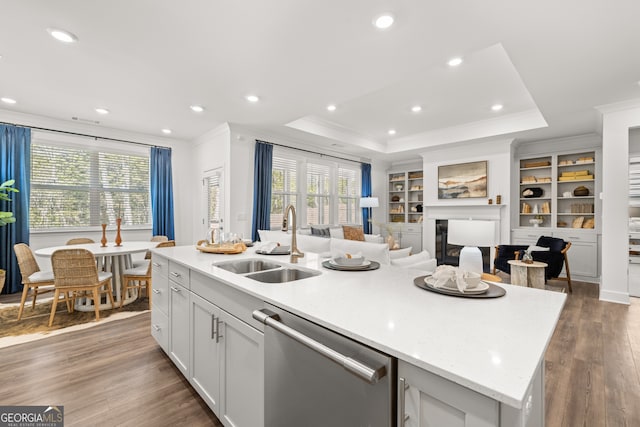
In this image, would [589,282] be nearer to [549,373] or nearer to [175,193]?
[549,373]

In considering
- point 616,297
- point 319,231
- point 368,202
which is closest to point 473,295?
point 616,297

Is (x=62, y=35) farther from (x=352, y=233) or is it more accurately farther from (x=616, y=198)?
(x=616, y=198)

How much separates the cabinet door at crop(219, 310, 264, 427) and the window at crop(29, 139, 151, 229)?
4894 millimetres

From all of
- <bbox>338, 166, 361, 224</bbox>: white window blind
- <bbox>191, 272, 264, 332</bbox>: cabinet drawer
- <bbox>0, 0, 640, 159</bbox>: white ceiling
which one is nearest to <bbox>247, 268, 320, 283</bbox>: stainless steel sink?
<bbox>191, 272, 264, 332</bbox>: cabinet drawer

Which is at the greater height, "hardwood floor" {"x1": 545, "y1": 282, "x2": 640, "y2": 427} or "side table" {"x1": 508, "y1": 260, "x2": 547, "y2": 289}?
"side table" {"x1": 508, "y1": 260, "x2": 547, "y2": 289}

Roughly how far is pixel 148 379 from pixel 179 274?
0.81m

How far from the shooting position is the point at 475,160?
591 centimetres

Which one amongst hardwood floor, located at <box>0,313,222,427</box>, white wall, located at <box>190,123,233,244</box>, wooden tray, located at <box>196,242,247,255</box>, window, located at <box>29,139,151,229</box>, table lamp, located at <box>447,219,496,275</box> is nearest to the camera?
hardwood floor, located at <box>0,313,222,427</box>

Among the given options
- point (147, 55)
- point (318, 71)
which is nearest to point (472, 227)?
point (318, 71)

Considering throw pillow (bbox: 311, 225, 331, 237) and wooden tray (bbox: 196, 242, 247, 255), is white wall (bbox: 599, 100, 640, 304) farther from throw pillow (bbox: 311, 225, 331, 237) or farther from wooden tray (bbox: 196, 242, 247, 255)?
wooden tray (bbox: 196, 242, 247, 255)

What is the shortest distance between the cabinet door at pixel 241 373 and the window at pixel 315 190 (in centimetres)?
420

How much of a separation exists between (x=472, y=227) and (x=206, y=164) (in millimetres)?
4658

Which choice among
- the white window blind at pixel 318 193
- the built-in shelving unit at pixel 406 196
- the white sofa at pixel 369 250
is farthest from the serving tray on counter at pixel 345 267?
the built-in shelving unit at pixel 406 196

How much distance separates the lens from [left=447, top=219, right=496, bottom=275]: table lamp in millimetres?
2814
